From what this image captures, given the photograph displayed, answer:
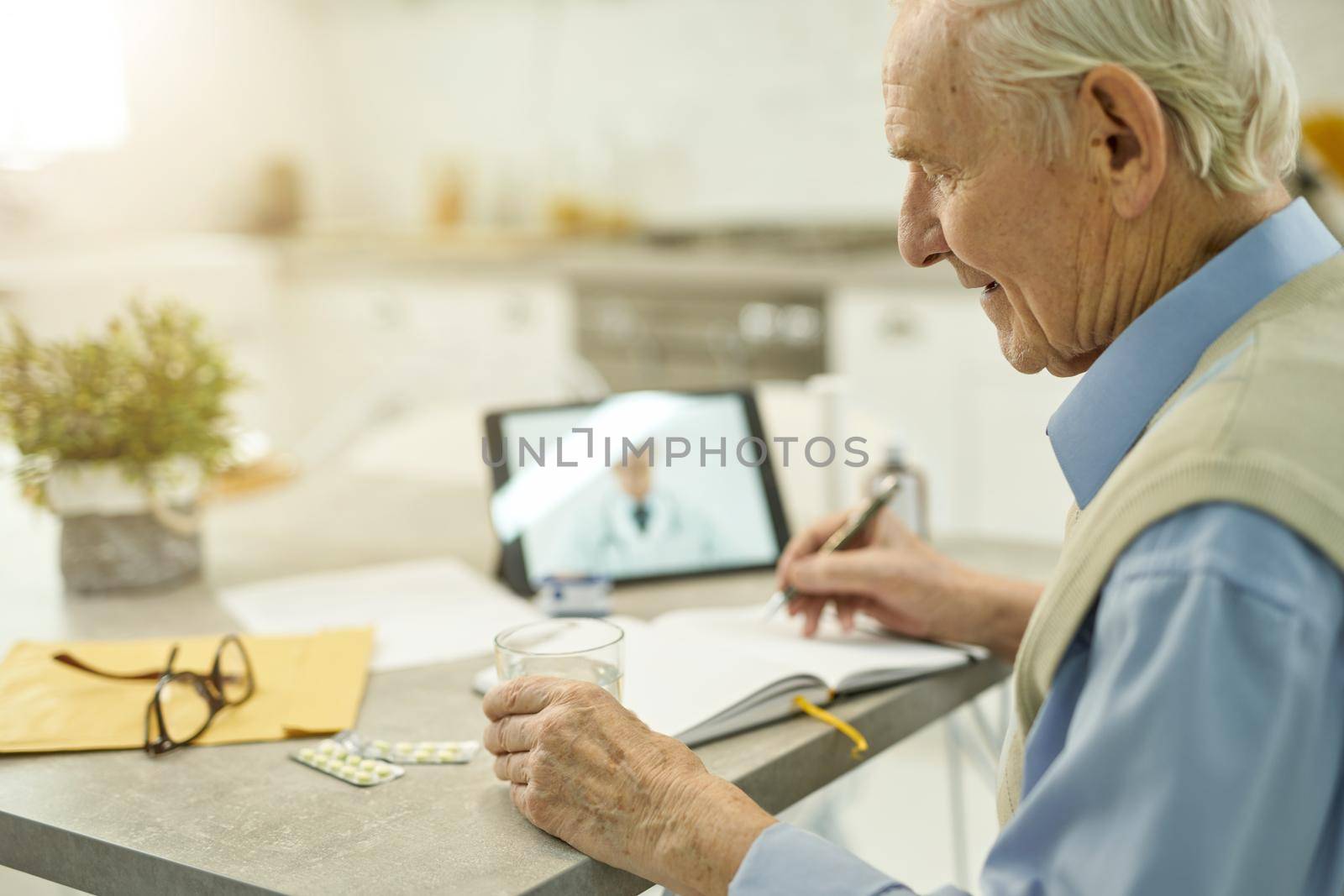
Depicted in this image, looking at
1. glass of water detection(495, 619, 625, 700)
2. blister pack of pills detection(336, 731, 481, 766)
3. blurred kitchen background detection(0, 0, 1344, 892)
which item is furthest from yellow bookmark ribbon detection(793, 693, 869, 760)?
blurred kitchen background detection(0, 0, 1344, 892)

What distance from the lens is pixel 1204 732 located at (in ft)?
2.11

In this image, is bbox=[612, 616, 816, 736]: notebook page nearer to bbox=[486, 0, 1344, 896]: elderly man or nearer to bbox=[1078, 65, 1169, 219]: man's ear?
bbox=[486, 0, 1344, 896]: elderly man

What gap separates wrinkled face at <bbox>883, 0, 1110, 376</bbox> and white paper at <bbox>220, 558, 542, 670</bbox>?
2.15 ft

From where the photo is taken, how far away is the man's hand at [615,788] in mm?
839

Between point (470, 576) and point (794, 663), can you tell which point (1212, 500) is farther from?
point (470, 576)

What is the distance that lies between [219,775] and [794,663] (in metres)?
0.50

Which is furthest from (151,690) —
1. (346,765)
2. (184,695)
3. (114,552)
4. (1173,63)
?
(1173,63)

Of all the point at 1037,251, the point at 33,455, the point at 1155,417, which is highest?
the point at 1037,251

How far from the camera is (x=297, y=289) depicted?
467cm

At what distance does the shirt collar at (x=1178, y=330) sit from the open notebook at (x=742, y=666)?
36 centimetres

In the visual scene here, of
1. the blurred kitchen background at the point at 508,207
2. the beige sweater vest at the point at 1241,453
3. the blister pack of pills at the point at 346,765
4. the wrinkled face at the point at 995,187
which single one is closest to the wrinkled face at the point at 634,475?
the blister pack of pills at the point at 346,765

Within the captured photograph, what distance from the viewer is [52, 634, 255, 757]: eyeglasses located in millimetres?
1075

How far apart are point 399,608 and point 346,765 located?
0.43 metres

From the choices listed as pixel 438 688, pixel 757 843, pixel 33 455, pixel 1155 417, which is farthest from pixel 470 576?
pixel 1155 417
